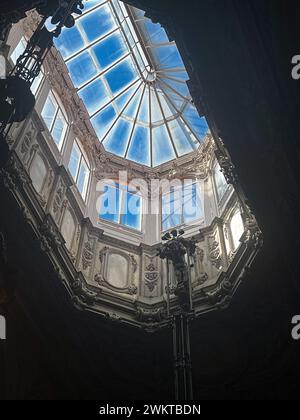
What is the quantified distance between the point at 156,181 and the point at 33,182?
7.47m

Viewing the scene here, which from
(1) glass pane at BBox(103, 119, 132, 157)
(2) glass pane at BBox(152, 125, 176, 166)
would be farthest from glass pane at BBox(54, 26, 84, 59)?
(2) glass pane at BBox(152, 125, 176, 166)

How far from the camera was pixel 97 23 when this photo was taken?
18562 millimetres

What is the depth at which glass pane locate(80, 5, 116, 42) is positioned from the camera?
18.3m

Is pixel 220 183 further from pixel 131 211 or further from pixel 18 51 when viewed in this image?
pixel 18 51

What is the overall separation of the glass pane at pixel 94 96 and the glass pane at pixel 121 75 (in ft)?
1.45

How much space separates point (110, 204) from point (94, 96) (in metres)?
4.65

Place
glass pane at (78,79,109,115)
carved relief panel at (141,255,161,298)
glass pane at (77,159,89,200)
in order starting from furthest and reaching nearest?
glass pane at (78,79,109,115) < glass pane at (77,159,89,200) < carved relief panel at (141,255,161,298)

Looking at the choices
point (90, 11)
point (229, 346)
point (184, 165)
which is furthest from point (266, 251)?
point (90, 11)

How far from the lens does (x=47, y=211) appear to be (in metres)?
13.1

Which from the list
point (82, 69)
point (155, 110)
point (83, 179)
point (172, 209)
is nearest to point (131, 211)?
point (172, 209)

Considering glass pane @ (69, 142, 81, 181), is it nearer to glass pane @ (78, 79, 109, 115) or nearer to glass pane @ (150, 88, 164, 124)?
glass pane @ (78, 79, 109, 115)

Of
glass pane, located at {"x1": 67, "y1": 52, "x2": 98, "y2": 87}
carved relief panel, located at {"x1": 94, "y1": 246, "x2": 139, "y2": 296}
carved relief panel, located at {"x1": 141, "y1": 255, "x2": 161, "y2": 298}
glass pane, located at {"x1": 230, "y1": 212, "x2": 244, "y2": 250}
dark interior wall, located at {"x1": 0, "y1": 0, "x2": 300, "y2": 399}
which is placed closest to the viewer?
dark interior wall, located at {"x1": 0, "y1": 0, "x2": 300, "y2": 399}

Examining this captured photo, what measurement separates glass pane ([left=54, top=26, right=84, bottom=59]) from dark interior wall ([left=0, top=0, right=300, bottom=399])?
8.92 m

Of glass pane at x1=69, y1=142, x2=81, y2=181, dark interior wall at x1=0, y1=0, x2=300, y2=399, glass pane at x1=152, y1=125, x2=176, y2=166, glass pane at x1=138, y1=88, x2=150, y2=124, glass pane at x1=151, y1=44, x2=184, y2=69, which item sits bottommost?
dark interior wall at x1=0, y1=0, x2=300, y2=399
